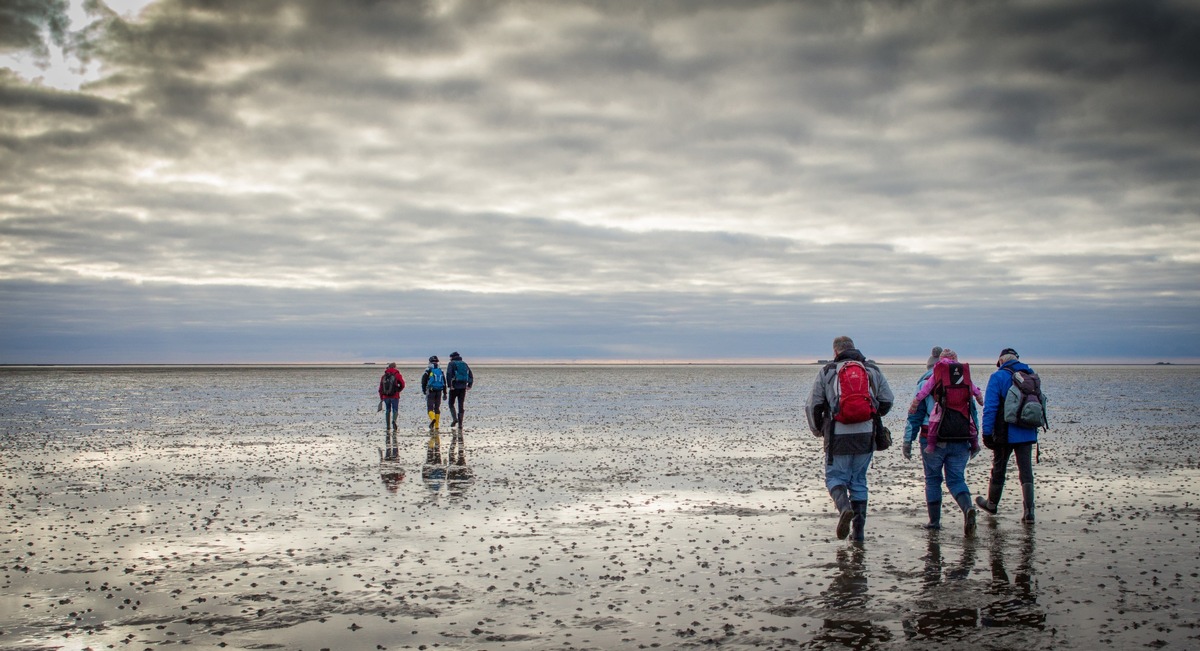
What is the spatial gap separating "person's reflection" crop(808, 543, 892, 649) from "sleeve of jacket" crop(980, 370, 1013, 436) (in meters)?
4.46

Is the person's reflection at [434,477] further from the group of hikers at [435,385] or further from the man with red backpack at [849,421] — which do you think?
the group of hikers at [435,385]

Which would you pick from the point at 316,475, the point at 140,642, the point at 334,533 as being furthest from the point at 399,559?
the point at 316,475

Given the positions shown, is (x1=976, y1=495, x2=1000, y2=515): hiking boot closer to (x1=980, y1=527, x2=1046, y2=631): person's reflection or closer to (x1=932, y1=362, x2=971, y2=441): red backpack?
(x1=932, y1=362, x2=971, y2=441): red backpack

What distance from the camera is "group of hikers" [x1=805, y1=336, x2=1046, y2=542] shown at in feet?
38.1

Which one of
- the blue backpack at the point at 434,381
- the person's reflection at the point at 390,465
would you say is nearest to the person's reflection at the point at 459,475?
the person's reflection at the point at 390,465

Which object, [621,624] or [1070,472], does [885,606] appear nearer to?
[621,624]

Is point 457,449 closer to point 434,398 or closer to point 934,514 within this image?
point 434,398

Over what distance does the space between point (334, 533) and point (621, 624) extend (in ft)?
20.4

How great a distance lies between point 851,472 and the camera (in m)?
11.8

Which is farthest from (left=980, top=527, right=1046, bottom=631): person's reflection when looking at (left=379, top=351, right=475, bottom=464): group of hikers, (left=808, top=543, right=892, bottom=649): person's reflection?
(left=379, top=351, right=475, bottom=464): group of hikers

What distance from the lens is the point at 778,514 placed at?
14078 mm

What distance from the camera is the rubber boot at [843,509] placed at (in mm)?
11328

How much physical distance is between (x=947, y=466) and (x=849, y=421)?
2587 millimetres

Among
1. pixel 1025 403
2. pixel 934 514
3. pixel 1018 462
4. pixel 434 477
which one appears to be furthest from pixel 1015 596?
pixel 434 477
